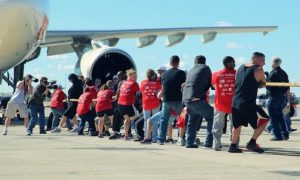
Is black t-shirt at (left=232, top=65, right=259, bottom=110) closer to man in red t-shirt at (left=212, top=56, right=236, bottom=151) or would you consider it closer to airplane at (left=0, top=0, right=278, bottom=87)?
man in red t-shirt at (left=212, top=56, right=236, bottom=151)

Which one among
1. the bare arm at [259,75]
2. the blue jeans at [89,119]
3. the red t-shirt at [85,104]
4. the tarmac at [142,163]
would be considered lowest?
the tarmac at [142,163]

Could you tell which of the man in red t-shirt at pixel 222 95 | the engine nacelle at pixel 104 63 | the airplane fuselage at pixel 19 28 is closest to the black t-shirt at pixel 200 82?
the man in red t-shirt at pixel 222 95

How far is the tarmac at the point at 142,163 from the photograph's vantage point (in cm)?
604

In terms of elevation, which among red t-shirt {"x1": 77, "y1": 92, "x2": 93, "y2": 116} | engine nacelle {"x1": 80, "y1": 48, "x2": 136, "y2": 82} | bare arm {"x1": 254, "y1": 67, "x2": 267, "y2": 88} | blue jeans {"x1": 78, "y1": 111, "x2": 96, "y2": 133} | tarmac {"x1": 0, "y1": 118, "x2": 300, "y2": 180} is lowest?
tarmac {"x1": 0, "y1": 118, "x2": 300, "y2": 180}

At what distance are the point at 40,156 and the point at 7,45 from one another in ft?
24.8

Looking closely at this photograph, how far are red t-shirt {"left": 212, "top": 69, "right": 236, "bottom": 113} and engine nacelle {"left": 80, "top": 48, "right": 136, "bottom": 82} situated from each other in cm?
895

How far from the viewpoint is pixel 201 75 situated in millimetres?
9438

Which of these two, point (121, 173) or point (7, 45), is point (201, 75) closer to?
point (121, 173)

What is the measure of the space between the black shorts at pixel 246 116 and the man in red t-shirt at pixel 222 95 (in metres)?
0.35

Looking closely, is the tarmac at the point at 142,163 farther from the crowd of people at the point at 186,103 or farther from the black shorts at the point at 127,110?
the black shorts at the point at 127,110

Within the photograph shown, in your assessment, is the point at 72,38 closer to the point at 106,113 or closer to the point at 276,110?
the point at 106,113

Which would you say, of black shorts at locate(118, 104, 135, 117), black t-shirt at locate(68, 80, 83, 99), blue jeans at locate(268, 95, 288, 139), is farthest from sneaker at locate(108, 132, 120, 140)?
blue jeans at locate(268, 95, 288, 139)

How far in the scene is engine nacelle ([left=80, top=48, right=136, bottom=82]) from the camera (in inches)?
704

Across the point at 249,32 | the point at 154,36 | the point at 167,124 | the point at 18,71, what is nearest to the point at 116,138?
the point at 167,124
